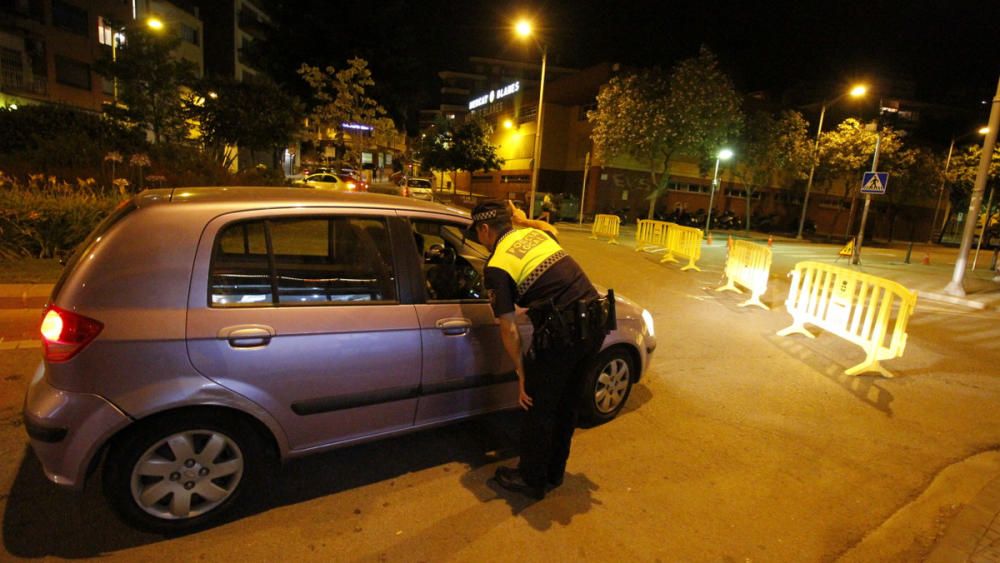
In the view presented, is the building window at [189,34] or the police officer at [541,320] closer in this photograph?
the police officer at [541,320]

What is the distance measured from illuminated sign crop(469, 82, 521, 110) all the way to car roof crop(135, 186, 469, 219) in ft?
146

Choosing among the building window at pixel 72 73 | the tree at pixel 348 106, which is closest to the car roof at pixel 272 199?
the tree at pixel 348 106

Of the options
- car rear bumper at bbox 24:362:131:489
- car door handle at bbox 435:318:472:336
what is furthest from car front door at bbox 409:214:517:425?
car rear bumper at bbox 24:362:131:489

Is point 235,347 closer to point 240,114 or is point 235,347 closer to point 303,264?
point 303,264

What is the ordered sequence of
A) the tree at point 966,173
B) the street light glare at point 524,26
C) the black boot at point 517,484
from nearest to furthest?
the black boot at point 517,484 < the street light glare at point 524,26 < the tree at point 966,173

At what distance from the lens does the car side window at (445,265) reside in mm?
3471

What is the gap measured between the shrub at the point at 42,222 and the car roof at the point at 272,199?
6030mm

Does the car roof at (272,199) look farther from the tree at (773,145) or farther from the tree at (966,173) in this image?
the tree at (966,173)

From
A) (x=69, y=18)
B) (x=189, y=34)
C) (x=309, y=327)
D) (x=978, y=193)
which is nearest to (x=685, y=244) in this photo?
(x=978, y=193)

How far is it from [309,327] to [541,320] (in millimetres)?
1232

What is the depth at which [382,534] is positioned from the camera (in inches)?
110

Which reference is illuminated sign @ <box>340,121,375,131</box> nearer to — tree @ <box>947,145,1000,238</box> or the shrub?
the shrub

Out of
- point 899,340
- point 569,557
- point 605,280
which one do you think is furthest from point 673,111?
point 569,557

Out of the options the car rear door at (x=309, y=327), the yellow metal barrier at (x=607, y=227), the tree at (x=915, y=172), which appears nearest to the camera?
the car rear door at (x=309, y=327)
